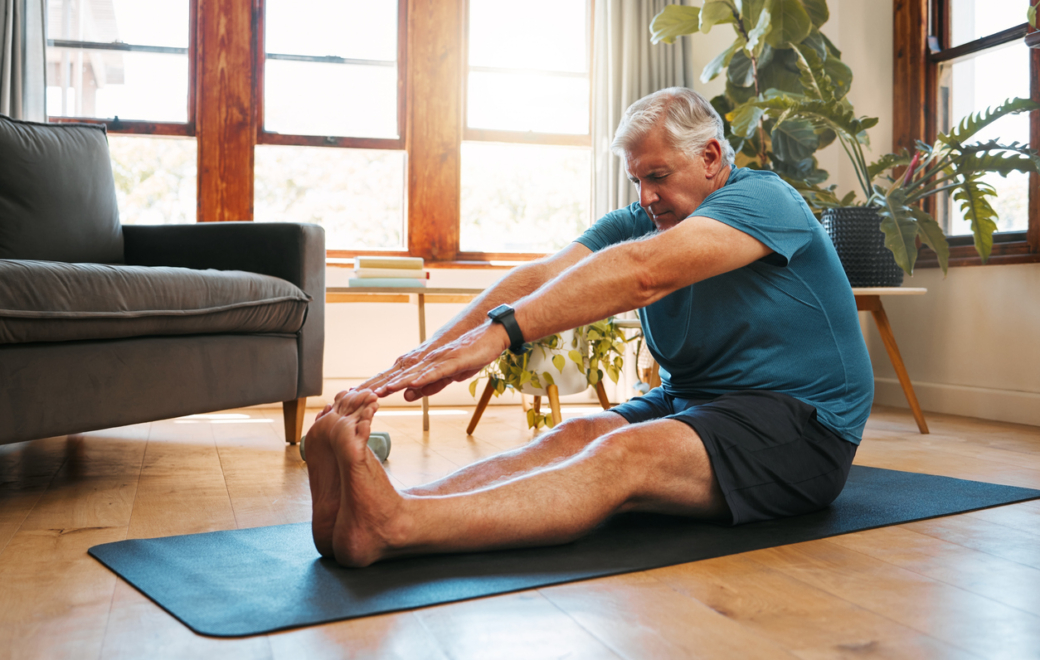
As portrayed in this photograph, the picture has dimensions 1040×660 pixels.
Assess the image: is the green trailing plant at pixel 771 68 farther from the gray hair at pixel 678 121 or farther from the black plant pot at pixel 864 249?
the gray hair at pixel 678 121

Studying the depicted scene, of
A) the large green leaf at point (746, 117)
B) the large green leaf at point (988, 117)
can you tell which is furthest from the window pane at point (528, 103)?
the large green leaf at point (988, 117)

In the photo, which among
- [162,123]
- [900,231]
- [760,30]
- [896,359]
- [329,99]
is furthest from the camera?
[329,99]

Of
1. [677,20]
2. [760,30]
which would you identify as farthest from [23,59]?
[760,30]

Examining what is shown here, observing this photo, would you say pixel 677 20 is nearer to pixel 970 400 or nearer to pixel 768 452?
pixel 970 400

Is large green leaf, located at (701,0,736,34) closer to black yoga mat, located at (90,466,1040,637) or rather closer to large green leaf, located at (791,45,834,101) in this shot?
large green leaf, located at (791,45,834,101)

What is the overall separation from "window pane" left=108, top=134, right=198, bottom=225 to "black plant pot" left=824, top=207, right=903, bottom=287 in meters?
2.74

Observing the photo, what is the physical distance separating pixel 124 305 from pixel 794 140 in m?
2.63

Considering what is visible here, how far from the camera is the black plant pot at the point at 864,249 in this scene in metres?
2.98

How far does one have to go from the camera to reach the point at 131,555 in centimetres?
123

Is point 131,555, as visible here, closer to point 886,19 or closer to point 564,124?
point 564,124

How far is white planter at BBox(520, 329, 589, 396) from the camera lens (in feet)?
8.55

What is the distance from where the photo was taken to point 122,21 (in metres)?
3.54

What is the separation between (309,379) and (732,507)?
1443 millimetres

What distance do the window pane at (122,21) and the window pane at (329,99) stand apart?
43 cm
